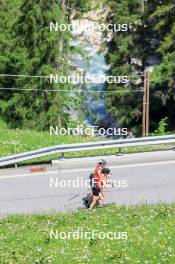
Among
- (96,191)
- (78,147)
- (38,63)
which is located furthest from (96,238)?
(38,63)

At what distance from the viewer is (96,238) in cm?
1648

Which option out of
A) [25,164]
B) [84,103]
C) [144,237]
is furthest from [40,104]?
[144,237]

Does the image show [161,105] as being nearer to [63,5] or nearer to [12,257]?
[63,5]

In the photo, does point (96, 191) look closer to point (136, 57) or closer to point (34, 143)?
point (34, 143)

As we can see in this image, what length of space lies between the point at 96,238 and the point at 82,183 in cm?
533

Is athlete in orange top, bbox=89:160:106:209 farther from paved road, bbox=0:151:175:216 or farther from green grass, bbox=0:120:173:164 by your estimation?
green grass, bbox=0:120:173:164

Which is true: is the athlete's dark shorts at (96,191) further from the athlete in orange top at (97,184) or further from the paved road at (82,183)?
the paved road at (82,183)

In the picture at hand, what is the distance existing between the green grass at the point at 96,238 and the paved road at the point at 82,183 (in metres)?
1.28

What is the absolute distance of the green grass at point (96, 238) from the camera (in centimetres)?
1509

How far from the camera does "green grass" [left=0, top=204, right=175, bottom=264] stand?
1509 centimetres

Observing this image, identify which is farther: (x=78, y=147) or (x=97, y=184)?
(x=78, y=147)

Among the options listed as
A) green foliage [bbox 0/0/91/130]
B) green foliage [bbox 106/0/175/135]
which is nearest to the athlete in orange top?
green foliage [bbox 0/0/91/130]

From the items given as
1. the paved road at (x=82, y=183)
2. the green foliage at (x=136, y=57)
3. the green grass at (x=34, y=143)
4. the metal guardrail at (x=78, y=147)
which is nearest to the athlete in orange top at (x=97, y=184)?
the paved road at (x=82, y=183)

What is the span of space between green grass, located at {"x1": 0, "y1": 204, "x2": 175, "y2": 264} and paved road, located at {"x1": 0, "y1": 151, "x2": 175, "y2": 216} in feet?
4.19
